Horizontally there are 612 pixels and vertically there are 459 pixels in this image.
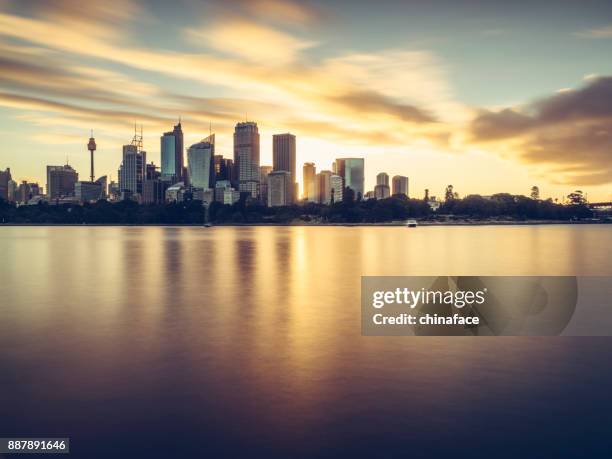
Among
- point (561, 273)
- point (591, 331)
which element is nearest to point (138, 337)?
point (591, 331)

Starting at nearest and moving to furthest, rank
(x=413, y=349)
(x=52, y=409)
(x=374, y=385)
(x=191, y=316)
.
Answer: (x=52, y=409) < (x=374, y=385) < (x=413, y=349) < (x=191, y=316)

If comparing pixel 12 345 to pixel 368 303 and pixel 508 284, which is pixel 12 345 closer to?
pixel 368 303

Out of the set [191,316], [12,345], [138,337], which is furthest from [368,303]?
[12,345]

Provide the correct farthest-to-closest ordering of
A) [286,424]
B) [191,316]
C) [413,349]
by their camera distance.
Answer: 1. [191,316]
2. [413,349]
3. [286,424]

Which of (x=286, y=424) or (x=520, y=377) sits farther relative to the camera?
(x=520, y=377)

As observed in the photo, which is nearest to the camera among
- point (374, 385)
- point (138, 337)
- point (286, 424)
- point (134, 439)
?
point (134, 439)

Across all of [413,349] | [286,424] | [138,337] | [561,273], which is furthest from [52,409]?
[561,273]

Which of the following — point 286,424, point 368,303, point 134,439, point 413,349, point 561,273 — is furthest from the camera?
point 561,273

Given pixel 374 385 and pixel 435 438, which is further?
pixel 374 385

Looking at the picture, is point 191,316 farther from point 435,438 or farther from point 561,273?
point 561,273
